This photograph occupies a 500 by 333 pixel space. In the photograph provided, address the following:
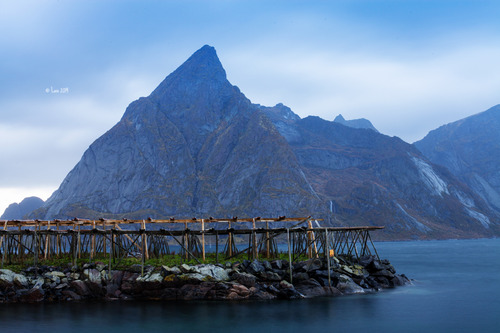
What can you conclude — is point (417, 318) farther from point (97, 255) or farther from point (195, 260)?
point (97, 255)

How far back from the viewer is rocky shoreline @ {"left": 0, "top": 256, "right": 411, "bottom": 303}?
39.3 meters

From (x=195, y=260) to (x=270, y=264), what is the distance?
7906mm

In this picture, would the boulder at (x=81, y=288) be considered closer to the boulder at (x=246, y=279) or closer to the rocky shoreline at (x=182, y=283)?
the rocky shoreline at (x=182, y=283)

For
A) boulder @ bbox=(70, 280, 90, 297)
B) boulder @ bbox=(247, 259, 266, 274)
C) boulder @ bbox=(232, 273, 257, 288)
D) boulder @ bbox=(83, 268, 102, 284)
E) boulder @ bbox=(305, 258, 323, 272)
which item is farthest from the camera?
boulder @ bbox=(305, 258, 323, 272)

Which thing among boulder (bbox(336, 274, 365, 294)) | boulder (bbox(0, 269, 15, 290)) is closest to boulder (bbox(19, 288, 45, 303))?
boulder (bbox(0, 269, 15, 290))

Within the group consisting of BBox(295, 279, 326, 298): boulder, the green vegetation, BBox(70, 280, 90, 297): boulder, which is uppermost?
the green vegetation

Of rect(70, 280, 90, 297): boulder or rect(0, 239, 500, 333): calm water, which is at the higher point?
rect(70, 280, 90, 297): boulder

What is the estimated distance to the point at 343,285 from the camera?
138ft

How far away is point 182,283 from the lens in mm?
39625

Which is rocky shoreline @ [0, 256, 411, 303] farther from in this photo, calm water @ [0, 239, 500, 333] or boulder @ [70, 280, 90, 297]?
calm water @ [0, 239, 500, 333]

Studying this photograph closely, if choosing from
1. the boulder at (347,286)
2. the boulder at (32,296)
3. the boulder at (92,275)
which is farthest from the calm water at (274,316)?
the boulder at (92,275)

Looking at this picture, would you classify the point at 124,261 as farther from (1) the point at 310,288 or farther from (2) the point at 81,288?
(1) the point at 310,288

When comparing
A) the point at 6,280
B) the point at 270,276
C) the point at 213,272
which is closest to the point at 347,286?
the point at 270,276

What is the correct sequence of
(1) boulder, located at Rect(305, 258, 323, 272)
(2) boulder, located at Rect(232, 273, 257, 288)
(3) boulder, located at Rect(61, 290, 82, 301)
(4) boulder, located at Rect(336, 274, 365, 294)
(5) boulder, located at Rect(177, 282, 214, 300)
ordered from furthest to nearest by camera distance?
(1) boulder, located at Rect(305, 258, 323, 272)
(4) boulder, located at Rect(336, 274, 365, 294)
(3) boulder, located at Rect(61, 290, 82, 301)
(2) boulder, located at Rect(232, 273, 257, 288)
(5) boulder, located at Rect(177, 282, 214, 300)
